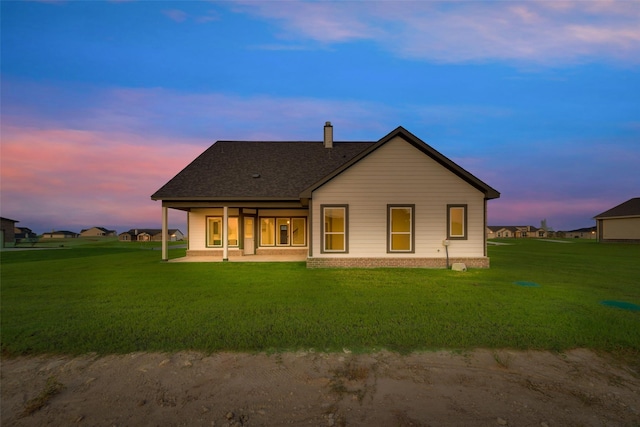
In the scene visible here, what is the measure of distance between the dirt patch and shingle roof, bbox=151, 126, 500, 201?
1117cm

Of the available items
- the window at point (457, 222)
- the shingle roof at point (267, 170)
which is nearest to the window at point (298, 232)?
the shingle roof at point (267, 170)

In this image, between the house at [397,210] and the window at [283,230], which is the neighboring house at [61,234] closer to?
the window at [283,230]

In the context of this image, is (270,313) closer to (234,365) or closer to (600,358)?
(234,365)

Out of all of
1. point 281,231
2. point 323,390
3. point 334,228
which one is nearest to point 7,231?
point 281,231

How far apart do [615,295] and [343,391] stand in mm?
9830

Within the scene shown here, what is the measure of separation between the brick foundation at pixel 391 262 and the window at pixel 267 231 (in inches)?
291

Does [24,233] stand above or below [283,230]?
below

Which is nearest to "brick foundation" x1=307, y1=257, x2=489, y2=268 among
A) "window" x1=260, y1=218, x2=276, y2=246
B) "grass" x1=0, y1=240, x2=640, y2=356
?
"grass" x1=0, y1=240, x2=640, y2=356

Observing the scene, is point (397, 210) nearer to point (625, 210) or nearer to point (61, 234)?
point (625, 210)

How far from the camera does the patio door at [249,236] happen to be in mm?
21542

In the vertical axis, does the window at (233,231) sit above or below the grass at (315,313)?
above

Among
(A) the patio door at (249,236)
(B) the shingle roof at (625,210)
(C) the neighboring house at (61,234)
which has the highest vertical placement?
(B) the shingle roof at (625,210)

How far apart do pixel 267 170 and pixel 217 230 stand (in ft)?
17.6

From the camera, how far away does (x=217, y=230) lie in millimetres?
22078
